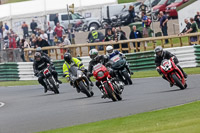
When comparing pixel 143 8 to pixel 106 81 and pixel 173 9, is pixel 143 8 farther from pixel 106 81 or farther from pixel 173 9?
pixel 106 81

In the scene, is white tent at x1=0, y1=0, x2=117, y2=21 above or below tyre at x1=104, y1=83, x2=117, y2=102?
above

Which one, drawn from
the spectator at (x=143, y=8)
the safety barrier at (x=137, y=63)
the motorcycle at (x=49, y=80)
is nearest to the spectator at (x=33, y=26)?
the safety barrier at (x=137, y=63)

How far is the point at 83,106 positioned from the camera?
617 inches

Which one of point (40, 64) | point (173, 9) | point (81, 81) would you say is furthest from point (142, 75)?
point (81, 81)

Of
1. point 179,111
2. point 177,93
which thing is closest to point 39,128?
point 179,111

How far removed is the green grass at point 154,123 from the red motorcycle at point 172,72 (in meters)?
3.85

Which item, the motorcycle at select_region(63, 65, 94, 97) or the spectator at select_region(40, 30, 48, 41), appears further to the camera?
the spectator at select_region(40, 30, 48, 41)

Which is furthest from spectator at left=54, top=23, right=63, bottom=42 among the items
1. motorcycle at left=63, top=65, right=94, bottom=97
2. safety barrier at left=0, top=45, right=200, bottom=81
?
motorcycle at left=63, top=65, right=94, bottom=97

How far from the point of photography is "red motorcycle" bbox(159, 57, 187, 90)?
16625 mm

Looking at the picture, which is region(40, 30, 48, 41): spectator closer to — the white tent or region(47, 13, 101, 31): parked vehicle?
region(47, 13, 101, 31): parked vehicle

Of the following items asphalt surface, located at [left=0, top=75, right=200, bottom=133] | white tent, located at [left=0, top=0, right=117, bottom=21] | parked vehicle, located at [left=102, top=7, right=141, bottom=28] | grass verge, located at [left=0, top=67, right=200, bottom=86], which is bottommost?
asphalt surface, located at [left=0, top=75, right=200, bottom=133]

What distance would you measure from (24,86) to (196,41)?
297 inches

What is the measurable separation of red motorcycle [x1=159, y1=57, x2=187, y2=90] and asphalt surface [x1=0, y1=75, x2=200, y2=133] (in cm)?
24

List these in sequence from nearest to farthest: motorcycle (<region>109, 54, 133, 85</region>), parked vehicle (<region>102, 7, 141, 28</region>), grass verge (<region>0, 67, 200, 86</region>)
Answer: motorcycle (<region>109, 54, 133, 85</region>) < grass verge (<region>0, 67, 200, 86</region>) < parked vehicle (<region>102, 7, 141, 28</region>)
